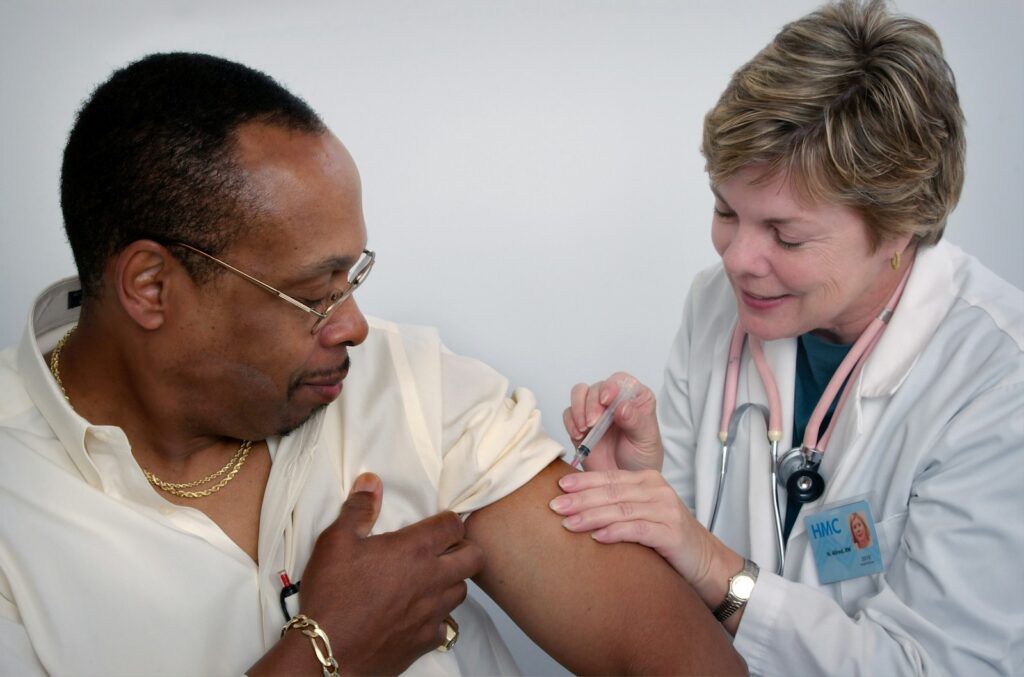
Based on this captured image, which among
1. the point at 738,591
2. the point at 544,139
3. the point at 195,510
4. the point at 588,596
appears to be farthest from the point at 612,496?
the point at 544,139

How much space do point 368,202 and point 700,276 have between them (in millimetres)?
892

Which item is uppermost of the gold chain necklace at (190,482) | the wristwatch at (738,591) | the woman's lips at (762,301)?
the woman's lips at (762,301)

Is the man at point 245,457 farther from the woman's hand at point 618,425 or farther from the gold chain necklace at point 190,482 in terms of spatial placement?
the woman's hand at point 618,425

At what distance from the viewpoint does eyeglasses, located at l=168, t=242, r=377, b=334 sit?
57.1 inches

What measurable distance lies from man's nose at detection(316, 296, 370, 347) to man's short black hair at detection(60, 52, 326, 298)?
0.60 feet

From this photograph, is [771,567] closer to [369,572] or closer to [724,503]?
[724,503]

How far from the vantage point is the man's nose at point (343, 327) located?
153 cm

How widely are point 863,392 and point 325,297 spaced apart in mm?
960

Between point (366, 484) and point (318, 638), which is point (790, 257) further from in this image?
point (318, 638)

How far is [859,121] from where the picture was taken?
67.7 inches

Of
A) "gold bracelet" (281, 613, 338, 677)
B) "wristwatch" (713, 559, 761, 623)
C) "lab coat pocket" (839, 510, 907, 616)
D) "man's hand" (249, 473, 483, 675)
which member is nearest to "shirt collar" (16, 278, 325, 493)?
"man's hand" (249, 473, 483, 675)

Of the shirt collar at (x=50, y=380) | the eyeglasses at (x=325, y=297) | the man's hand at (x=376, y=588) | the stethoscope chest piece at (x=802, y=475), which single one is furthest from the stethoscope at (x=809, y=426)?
the shirt collar at (x=50, y=380)

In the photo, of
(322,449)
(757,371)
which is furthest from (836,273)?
(322,449)

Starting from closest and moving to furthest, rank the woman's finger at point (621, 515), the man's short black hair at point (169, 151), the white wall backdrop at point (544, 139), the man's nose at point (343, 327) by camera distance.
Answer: the man's short black hair at point (169, 151) < the man's nose at point (343, 327) < the woman's finger at point (621, 515) < the white wall backdrop at point (544, 139)
